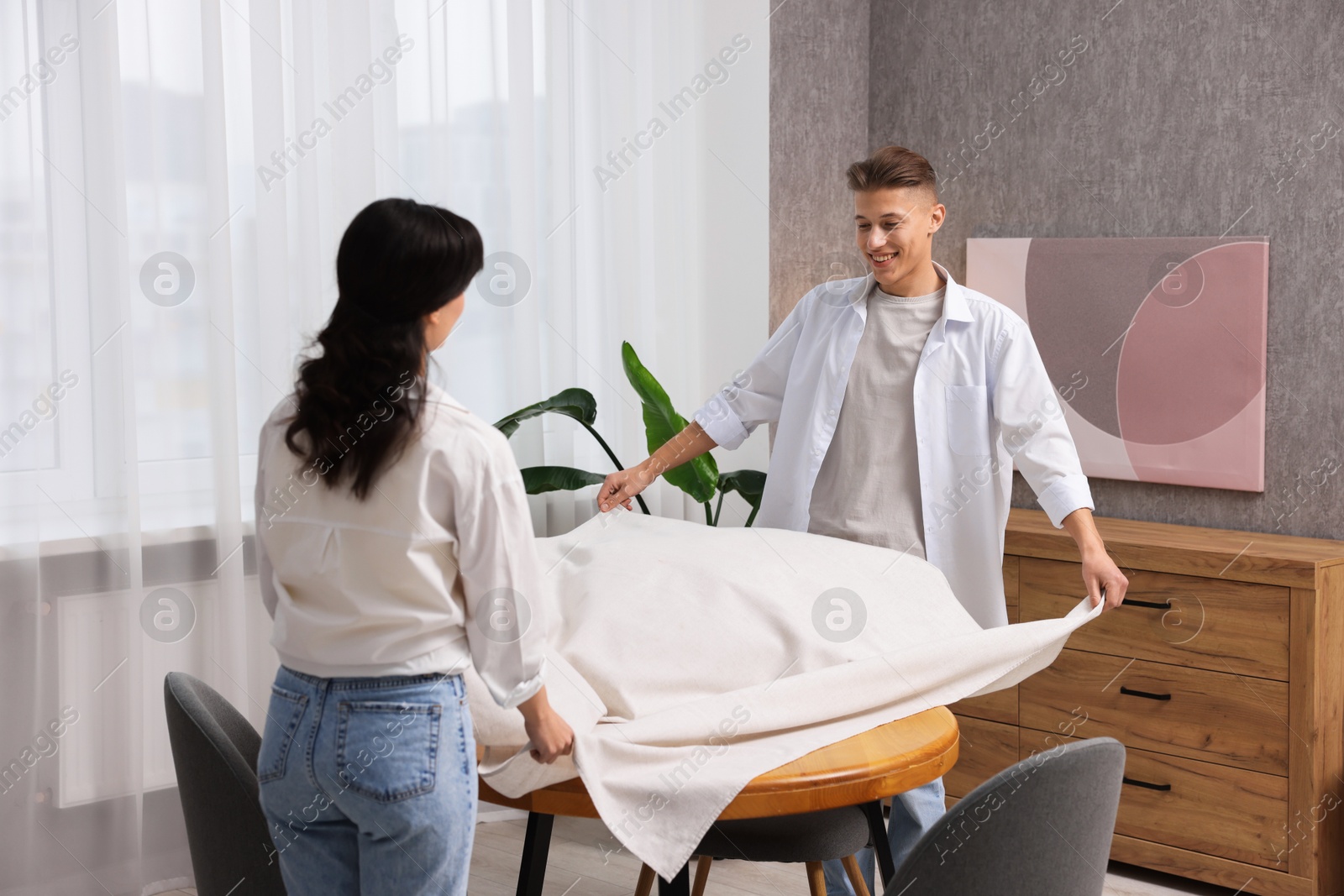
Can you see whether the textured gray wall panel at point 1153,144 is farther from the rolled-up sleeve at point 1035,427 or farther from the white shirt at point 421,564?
the white shirt at point 421,564

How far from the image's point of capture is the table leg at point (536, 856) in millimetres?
1586

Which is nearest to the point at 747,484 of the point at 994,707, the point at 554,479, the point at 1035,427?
the point at 554,479

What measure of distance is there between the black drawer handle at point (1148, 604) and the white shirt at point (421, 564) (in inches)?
75.6

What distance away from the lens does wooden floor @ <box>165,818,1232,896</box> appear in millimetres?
2682

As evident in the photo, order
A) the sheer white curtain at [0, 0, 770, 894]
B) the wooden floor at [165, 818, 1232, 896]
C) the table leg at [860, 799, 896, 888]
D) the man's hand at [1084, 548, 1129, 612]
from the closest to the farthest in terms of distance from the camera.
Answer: the table leg at [860, 799, 896, 888], the man's hand at [1084, 548, 1129, 612], the sheer white curtain at [0, 0, 770, 894], the wooden floor at [165, 818, 1232, 896]

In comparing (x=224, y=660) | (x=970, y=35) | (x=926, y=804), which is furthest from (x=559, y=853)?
(x=970, y=35)

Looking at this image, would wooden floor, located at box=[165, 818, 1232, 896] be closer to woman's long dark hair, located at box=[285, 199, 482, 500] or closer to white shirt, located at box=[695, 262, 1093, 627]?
white shirt, located at box=[695, 262, 1093, 627]

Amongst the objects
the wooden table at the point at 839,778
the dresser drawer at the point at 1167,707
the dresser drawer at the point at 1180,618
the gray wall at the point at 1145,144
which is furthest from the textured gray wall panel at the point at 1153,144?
the wooden table at the point at 839,778

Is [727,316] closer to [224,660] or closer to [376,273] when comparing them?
[224,660]

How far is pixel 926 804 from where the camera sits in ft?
7.07

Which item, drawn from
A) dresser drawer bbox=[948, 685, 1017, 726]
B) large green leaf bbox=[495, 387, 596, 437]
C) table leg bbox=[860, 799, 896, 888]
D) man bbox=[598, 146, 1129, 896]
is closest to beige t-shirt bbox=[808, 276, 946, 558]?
man bbox=[598, 146, 1129, 896]

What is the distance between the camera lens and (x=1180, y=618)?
8.75 ft

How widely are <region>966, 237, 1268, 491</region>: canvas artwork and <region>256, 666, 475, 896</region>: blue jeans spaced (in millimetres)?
2349

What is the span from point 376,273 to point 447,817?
56 centimetres
